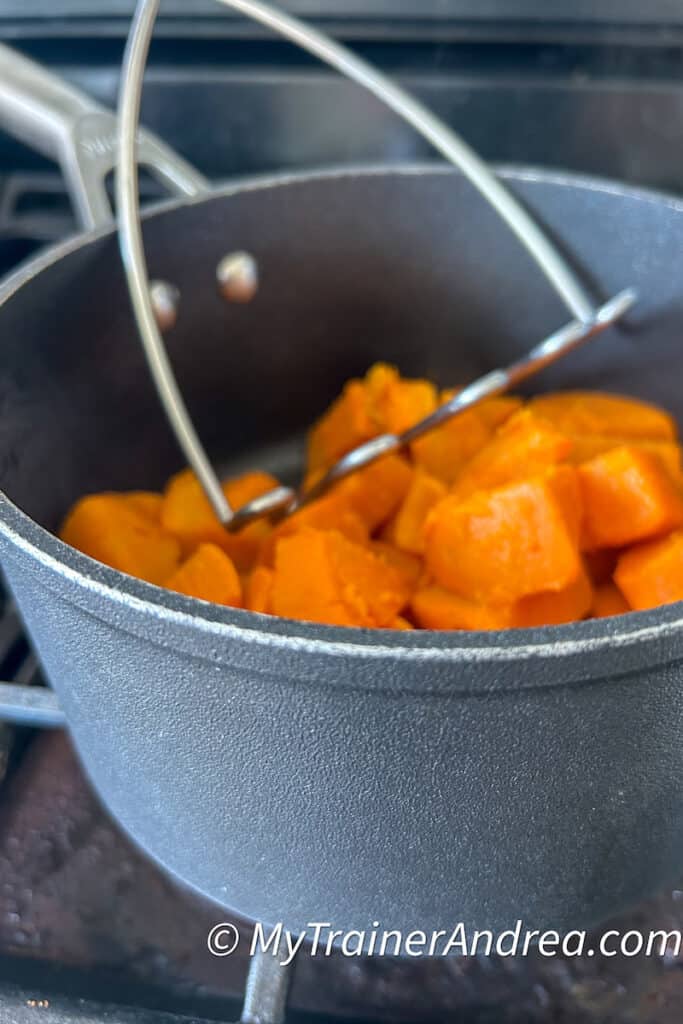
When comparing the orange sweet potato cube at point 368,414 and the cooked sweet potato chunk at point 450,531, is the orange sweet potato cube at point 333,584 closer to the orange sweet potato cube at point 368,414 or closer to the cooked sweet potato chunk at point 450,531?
the cooked sweet potato chunk at point 450,531

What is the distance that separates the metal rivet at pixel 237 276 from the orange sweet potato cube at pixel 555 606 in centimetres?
38

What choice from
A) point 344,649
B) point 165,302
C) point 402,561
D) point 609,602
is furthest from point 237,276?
point 344,649

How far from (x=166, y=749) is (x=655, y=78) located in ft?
2.50

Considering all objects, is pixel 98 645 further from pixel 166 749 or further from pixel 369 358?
Result: pixel 369 358

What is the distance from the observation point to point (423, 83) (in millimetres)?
949

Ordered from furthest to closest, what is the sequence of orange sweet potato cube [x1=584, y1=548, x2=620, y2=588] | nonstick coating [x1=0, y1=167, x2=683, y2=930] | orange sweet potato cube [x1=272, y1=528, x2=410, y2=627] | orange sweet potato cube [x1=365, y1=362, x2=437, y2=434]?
orange sweet potato cube [x1=365, y1=362, x2=437, y2=434]
orange sweet potato cube [x1=584, y1=548, x2=620, y2=588]
orange sweet potato cube [x1=272, y1=528, x2=410, y2=627]
nonstick coating [x1=0, y1=167, x2=683, y2=930]

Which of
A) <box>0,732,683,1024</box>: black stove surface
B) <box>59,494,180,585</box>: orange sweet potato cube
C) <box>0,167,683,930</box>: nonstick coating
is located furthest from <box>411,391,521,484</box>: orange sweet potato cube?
<box>0,732,683,1024</box>: black stove surface

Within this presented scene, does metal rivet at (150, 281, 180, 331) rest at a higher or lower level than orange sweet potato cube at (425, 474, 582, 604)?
higher

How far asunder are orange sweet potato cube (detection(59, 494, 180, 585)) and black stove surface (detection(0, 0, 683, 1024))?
0.53 feet

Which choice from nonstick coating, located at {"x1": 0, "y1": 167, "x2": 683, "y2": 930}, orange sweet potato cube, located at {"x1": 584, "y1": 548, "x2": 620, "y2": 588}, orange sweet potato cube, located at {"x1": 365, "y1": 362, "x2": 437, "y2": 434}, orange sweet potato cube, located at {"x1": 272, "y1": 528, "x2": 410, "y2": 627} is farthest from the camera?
orange sweet potato cube, located at {"x1": 365, "y1": 362, "x2": 437, "y2": 434}

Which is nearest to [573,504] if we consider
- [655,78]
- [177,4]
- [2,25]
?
[655,78]

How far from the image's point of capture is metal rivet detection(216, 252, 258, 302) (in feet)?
2.76

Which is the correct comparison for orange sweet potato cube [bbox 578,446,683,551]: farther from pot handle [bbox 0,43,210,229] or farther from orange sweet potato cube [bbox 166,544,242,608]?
pot handle [bbox 0,43,210,229]

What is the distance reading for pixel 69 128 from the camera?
759 millimetres
